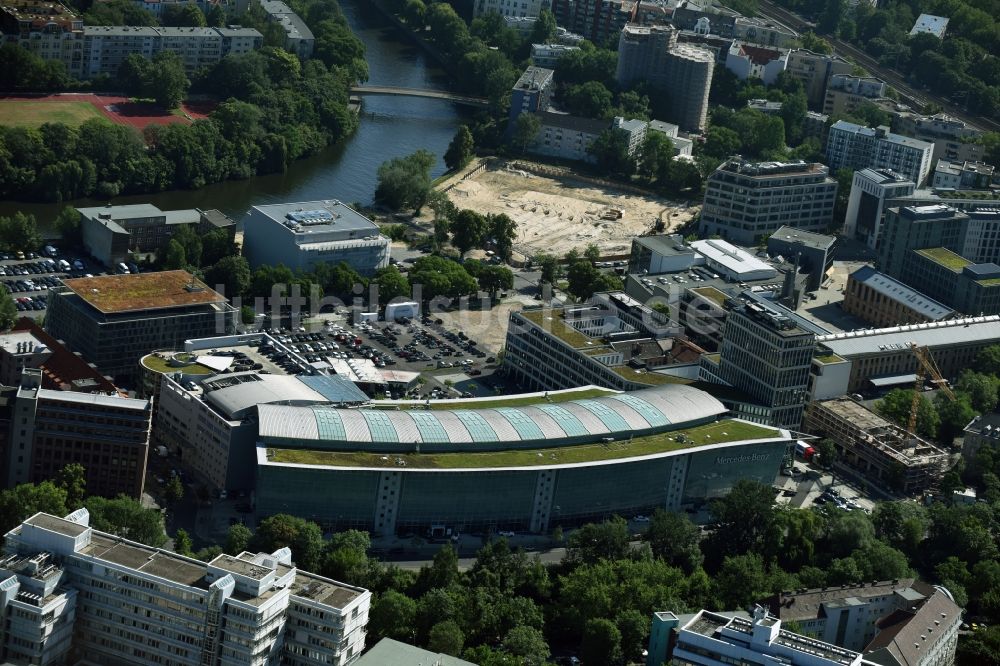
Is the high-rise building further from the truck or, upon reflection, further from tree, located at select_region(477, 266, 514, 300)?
tree, located at select_region(477, 266, 514, 300)

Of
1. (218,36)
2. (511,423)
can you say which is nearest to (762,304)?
(511,423)

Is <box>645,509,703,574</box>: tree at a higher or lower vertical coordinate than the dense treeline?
lower

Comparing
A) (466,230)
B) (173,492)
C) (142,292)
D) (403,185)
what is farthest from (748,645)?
(403,185)

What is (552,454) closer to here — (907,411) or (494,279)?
(907,411)

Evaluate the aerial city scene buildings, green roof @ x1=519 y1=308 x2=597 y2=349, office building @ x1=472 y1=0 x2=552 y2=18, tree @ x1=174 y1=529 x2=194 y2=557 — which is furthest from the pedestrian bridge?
tree @ x1=174 y1=529 x2=194 y2=557

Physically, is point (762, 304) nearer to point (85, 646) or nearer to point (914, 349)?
point (914, 349)

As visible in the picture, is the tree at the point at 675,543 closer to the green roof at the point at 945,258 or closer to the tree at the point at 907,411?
the tree at the point at 907,411

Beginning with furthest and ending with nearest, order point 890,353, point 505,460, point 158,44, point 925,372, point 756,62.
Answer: point 756,62, point 158,44, point 925,372, point 890,353, point 505,460

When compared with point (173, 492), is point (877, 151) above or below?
above
